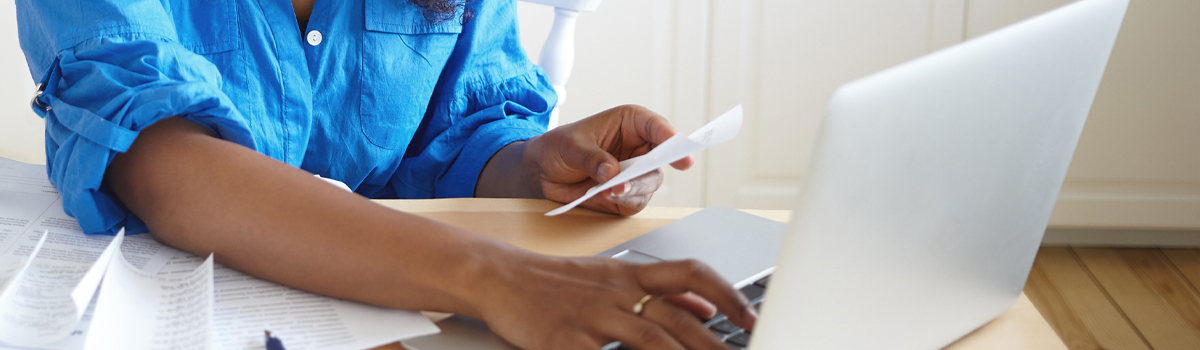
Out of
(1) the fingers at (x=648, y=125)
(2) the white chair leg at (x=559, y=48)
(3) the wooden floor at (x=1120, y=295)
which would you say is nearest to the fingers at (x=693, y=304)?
(1) the fingers at (x=648, y=125)

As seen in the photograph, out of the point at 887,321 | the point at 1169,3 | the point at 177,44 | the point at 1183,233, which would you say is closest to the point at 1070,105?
the point at 887,321

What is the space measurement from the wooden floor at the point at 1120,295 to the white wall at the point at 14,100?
1.91 metres

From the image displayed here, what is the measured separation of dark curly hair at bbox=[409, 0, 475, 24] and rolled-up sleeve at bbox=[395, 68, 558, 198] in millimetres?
84

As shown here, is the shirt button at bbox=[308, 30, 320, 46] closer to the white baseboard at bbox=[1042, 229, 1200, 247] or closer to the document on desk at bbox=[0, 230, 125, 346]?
the document on desk at bbox=[0, 230, 125, 346]

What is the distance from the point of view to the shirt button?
74 centimetres

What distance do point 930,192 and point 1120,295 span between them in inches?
63.8

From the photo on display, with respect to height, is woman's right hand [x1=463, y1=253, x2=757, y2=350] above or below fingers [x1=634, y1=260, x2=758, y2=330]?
below

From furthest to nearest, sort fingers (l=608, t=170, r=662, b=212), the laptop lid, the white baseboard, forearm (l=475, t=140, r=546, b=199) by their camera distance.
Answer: the white baseboard → forearm (l=475, t=140, r=546, b=199) → fingers (l=608, t=170, r=662, b=212) → the laptop lid

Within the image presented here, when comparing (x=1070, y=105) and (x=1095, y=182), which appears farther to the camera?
(x=1095, y=182)

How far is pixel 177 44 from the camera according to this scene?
57 cm

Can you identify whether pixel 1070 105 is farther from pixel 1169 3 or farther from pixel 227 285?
pixel 1169 3

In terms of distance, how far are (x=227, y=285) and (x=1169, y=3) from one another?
1972mm

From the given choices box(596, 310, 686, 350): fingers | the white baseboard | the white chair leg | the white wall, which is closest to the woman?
box(596, 310, 686, 350): fingers

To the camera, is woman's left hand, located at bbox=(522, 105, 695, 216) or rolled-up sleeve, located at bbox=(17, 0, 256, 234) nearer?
rolled-up sleeve, located at bbox=(17, 0, 256, 234)
